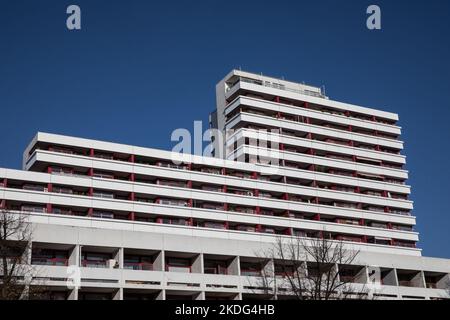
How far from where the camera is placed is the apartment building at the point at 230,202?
55.3 m

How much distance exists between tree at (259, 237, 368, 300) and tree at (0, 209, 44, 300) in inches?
893

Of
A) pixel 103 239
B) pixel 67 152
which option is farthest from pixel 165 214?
pixel 103 239

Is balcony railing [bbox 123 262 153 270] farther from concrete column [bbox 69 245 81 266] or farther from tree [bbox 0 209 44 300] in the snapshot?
tree [bbox 0 209 44 300]

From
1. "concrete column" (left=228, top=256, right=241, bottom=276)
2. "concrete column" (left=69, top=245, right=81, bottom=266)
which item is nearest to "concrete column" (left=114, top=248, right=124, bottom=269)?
"concrete column" (left=69, top=245, right=81, bottom=266)

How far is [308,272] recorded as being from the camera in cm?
6094

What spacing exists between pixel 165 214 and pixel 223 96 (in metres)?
24.6

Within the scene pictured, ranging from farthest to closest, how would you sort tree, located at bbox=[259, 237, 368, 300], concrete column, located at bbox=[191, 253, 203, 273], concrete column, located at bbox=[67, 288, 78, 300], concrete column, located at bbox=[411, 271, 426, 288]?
1. concrete column, located at bbox=[411, 271, 426, 288]
2. concrete column, located at bbox=[191, 253, 203, 273]
3. tree, located at bbox=[259, 237, 368, 300]
4. concrete column, located at bbox=[67, 288, 78, 300]

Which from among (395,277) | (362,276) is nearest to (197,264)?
(362,276)

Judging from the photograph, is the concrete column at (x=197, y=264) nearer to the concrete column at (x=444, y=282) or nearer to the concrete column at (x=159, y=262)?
the concrete column at (x=159, y=262)

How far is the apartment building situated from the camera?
55.3m

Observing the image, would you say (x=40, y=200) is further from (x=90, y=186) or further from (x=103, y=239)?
(x=103, y=239)

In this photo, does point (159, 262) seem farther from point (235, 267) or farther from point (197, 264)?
point (235, 267)

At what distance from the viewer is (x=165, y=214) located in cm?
7356

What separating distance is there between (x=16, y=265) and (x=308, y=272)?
97.2 ft
